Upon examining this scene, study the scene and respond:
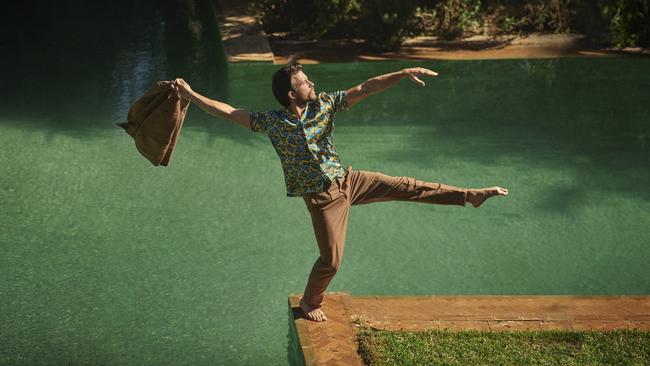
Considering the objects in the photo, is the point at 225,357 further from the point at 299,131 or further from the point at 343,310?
the point at 299,131

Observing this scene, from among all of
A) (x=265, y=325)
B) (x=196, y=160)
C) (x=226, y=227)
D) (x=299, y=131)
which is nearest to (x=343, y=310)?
(x=265, y=325)

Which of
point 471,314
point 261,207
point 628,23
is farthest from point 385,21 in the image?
point 471,314

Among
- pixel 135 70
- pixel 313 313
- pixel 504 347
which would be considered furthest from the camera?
pixel 135 70

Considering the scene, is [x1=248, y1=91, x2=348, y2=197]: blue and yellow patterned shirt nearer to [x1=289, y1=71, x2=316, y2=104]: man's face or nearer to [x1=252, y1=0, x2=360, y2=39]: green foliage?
[x1=289, y1=71, x2=316, y2=104]: man's face

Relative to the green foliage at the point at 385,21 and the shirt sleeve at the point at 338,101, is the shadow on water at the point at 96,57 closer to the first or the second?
the green foliage at the point at 385,21

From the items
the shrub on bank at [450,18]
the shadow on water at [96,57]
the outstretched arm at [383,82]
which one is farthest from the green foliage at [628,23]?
the outstretched arm at [383,82]

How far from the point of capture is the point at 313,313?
6.23 meters

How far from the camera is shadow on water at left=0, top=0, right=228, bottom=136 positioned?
11695 mm

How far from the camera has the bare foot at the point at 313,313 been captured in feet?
20.4

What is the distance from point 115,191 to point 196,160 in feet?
3.46

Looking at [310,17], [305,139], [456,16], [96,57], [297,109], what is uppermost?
[297,109]

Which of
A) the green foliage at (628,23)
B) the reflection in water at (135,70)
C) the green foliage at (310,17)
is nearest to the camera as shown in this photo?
the reflection in water at (135,70)

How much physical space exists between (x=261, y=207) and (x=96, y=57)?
586cm

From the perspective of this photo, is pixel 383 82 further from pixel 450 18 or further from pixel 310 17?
pixel 450 18
